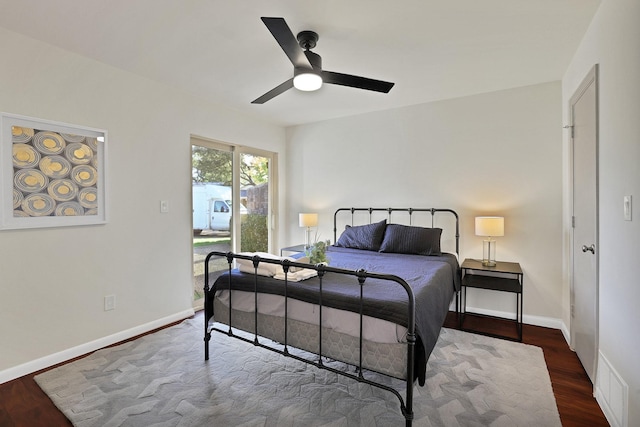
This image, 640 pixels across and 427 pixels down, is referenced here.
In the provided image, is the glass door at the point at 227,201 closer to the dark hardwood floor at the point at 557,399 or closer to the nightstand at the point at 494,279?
the dark hardwood floor at the point at 557,399

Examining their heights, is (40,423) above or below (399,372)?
below

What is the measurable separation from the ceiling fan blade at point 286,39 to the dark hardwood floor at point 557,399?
2.66 meters

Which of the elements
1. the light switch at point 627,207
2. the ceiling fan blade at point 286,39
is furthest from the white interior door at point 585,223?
the ceiling fan blade at point 286,39

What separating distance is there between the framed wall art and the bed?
4.33 feet

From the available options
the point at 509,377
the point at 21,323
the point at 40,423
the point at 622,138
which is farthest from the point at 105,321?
the point at 622,138

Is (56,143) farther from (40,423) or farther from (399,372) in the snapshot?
(399,372)

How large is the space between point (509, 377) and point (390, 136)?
2.99 meters

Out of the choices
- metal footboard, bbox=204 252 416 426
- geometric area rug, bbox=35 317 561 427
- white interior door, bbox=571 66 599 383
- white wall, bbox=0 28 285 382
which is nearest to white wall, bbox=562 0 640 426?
white interior door, bbox=571 66 599 383

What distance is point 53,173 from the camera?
8.32 feet

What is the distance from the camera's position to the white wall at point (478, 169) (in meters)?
3.28

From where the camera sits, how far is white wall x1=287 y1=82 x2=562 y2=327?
3.28m

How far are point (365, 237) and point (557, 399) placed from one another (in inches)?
89.2

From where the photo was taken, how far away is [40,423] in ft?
6.08

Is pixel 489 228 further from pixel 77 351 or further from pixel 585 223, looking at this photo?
pixel 77 351
